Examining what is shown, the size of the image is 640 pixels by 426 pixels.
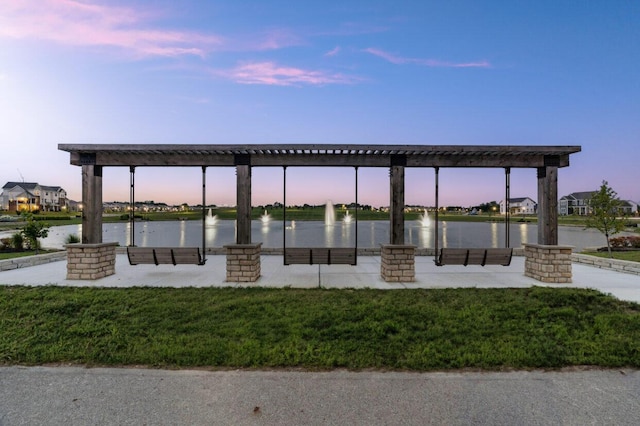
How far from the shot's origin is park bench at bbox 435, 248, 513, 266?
9523 millimetres

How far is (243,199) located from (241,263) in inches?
75.9

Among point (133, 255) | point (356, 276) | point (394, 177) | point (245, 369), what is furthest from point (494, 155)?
point (133, 255)

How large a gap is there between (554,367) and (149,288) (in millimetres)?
8571

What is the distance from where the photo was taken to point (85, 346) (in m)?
4.52

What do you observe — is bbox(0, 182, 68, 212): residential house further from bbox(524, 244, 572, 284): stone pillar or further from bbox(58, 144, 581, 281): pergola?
bbox(524, 244, 572, 284): stone pillar

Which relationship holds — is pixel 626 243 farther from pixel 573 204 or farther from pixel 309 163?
pixel 573 204

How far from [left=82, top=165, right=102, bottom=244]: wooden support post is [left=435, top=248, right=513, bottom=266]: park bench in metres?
10.8

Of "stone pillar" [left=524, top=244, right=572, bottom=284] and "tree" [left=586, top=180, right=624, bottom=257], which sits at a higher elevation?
"tree" [left=586, top=180, right=624, bottom=257]

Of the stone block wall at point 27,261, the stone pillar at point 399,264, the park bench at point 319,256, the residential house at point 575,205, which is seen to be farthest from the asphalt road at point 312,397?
the residential house at point 575,205

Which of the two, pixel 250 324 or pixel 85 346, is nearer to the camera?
pixel 85 346

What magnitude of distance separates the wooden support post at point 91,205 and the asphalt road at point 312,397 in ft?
20.4

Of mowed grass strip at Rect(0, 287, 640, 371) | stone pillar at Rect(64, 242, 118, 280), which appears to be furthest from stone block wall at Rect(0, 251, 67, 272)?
mowed grass strip at Rect(0, 287, 640, 371)

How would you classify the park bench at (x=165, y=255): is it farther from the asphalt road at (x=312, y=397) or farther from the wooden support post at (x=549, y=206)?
the wooden support post at (x=549, y=206)

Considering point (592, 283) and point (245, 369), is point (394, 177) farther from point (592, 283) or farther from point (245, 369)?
point (245, 369)
